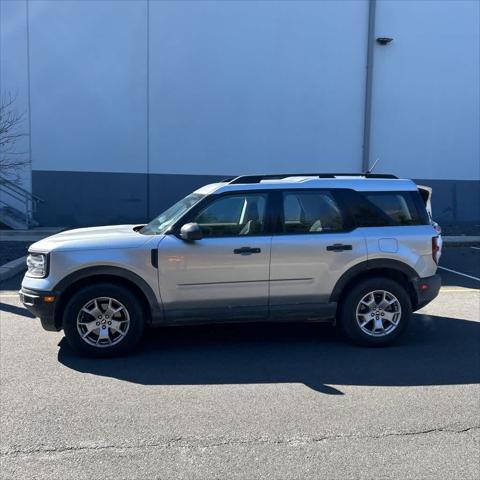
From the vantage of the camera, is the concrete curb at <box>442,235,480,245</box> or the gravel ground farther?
the concrete curb at <box>442,235,480,245</box>

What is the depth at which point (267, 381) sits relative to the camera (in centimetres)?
485

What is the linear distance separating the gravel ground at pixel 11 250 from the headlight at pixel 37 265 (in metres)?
5.66

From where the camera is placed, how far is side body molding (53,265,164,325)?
17.6 ft

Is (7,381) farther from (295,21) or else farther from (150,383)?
(295,21)

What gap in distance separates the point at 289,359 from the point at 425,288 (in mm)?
1750

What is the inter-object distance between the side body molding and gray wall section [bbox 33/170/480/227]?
12.3 meters

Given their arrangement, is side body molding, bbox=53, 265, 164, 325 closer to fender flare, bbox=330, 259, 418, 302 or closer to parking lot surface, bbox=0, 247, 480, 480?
parking lot surface, bbox=0, 247, 480, 480

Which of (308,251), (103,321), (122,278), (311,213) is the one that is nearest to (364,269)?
(308,251)

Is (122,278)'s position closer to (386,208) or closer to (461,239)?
(386,208)

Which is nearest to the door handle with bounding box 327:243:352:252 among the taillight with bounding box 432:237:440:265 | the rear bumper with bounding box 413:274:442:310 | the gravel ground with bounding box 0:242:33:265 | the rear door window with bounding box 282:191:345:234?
the rear door window with bounding box 282:191:345:234

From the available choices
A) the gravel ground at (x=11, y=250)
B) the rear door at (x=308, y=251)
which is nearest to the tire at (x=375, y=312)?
the rear door at (x=308, y=251)

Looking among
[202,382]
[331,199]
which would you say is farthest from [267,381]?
[331,199]

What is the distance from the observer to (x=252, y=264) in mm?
5586

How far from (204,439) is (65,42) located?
52.5 ft
